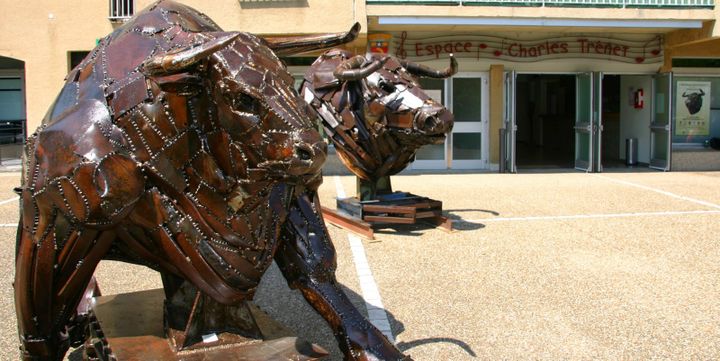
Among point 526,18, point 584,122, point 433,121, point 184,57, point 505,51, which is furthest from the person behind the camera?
point 584,122

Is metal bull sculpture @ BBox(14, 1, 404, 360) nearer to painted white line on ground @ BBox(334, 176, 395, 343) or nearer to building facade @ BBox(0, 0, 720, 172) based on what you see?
painted white line on ground @ BBox(334, 176, 395, 343)

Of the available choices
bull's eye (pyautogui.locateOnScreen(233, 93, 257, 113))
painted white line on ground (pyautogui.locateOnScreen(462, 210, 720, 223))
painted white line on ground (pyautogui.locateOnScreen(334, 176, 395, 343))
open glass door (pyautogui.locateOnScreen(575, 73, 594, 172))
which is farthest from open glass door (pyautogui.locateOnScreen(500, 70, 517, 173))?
bull's eye (pyautogui.locateOnScreen(233, 93, 257, 113))

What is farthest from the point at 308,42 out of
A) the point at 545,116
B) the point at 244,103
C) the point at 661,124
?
the point at 545,116

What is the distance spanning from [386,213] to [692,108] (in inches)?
434

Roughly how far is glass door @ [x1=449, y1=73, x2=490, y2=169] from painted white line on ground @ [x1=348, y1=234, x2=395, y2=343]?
7866 millimetres

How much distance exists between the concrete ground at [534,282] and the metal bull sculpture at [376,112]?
0.81 metres

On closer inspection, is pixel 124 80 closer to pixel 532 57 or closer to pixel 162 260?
pixel 162 260

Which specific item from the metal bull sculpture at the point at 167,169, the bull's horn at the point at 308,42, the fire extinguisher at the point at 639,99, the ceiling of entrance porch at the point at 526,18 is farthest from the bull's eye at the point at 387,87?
the fire extinguisher at the point at 639,99

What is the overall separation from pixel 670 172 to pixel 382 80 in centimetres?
1014

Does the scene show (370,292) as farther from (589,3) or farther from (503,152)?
(589,3)

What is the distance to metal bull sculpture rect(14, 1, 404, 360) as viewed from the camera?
254 cm

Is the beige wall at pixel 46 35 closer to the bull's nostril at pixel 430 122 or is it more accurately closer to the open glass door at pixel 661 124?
the open glass door at pixel 661 124

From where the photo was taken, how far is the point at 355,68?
6312 mm

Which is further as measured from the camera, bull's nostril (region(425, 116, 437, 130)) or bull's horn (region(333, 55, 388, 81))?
bull's nostril (region(425, 116, 437, 130))
